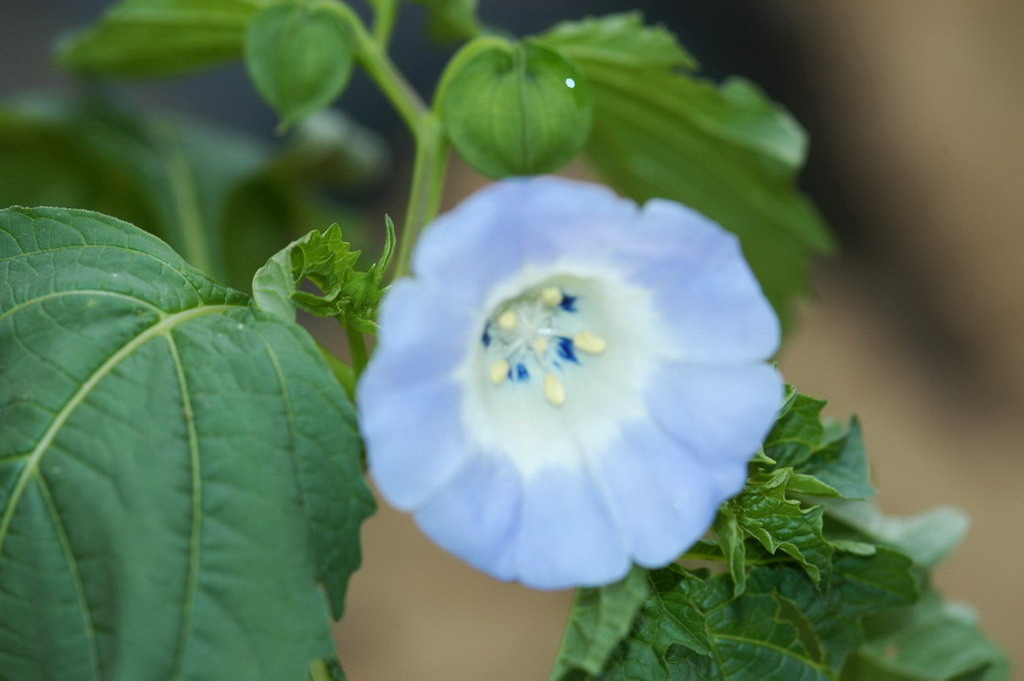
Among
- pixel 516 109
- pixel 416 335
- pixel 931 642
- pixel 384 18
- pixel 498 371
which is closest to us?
pixel 416 335

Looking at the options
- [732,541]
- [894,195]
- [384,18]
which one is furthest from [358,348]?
[894,195]

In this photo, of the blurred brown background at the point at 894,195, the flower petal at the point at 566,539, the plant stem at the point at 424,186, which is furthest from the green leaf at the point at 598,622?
the blurred brown background at the point at 894,195

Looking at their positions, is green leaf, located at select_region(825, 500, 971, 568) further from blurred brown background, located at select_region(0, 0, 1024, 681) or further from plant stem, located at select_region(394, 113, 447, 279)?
blurred brown background, located at select_region(0, 0, 1024, 681)

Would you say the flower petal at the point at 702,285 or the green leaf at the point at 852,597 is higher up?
the flower petal at the point at 702,285

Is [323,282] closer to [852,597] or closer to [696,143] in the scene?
[852,597]

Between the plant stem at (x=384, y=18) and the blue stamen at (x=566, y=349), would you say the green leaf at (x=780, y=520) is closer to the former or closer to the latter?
the blue stamen at (x=566, y=349)

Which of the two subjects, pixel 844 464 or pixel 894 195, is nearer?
pixel 844 464
